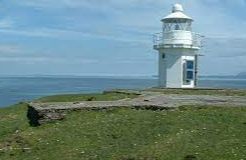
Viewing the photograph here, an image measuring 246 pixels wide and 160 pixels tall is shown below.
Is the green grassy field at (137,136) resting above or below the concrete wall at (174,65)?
below

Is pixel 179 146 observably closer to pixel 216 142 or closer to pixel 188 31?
pixel 216 142

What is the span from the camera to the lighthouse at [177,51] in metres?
44.0

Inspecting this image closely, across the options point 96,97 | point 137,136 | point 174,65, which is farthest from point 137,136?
point 174,65

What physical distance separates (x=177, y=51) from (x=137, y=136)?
2702 cm

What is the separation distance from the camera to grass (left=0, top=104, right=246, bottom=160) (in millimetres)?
15734

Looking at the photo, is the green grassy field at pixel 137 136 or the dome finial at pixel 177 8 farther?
the dome finial at pixel 177 8


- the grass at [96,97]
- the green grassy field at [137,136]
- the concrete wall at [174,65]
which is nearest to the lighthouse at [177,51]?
the concrete wall at [174,65]

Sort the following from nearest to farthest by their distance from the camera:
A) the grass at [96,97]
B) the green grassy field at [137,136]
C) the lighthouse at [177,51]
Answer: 1. the green grassy field at [137,136]
2. the grass at [96,97]
3. the lighthouse at [177,51]

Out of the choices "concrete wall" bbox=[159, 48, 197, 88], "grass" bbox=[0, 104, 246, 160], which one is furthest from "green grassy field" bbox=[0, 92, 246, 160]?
"concrete wall" bbox=[159, 48, 197, 88]

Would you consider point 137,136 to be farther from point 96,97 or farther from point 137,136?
point 96,97

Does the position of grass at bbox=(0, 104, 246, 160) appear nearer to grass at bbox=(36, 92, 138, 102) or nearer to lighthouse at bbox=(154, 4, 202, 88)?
grass at bbox=(36, 92, 138, 102)

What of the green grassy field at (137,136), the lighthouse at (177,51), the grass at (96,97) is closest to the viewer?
the green grassy field at (137,136)

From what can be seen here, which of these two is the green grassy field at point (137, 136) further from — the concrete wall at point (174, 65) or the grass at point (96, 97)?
the concrete wall at point (174, 65)

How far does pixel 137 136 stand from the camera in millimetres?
17719
